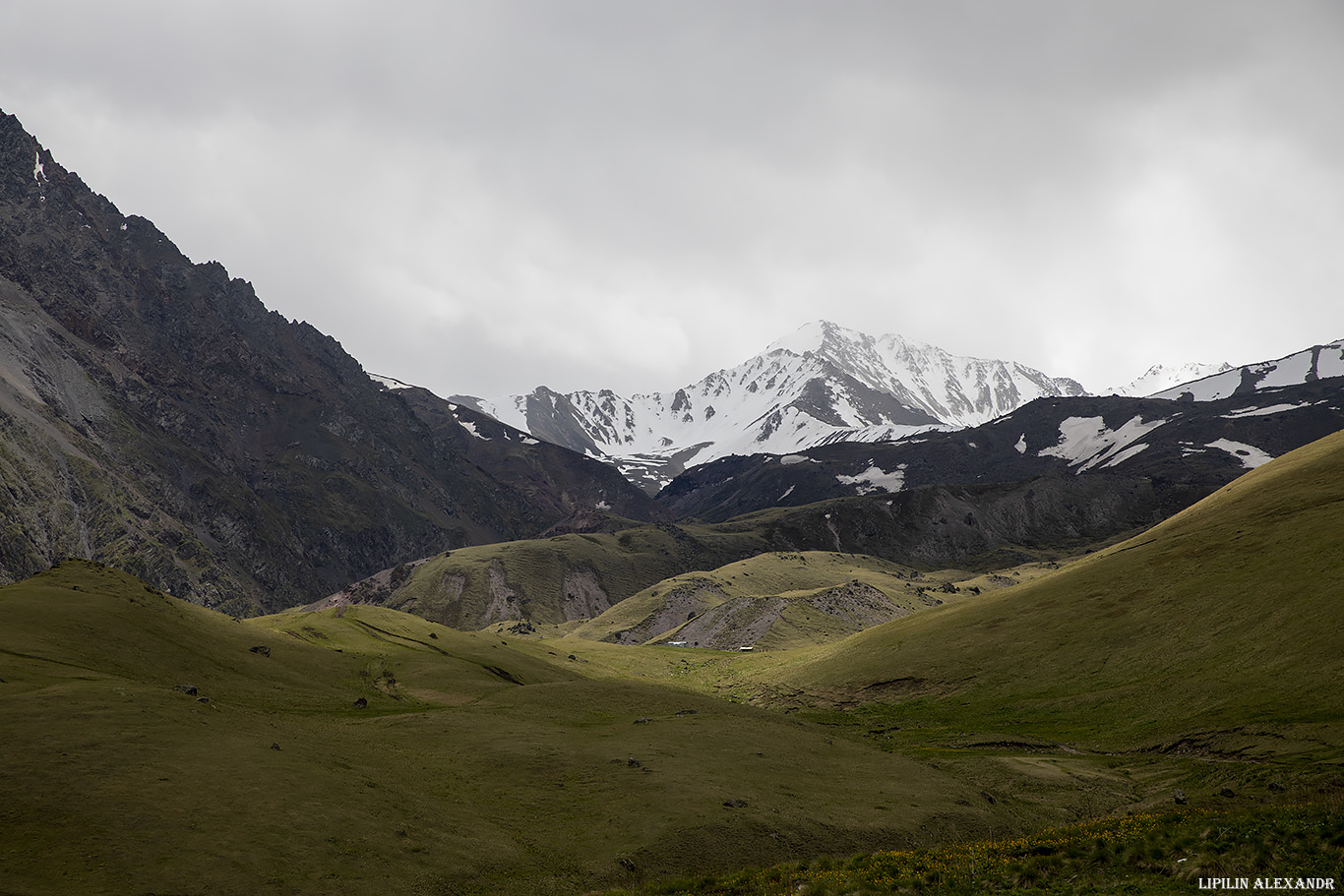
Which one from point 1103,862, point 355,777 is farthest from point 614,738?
point 1103,862

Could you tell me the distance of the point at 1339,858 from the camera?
24734 millimetres

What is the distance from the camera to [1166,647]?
242 feet

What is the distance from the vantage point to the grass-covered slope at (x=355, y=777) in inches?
1248

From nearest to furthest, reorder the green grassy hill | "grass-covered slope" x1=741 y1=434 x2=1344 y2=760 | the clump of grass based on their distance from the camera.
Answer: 1. the clump of grass
2. the green grassy hill
3. "grass-covered slope" x1=741 y1=434 x2=1344 y2=760

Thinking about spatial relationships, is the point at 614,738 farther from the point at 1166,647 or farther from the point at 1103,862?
the point at 1166,647

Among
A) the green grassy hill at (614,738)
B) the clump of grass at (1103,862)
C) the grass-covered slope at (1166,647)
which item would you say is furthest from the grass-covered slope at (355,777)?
the grass-covered slope at (1166,647)

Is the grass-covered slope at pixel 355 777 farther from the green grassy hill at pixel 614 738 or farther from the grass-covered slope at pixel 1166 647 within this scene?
the grass-covered slope at pixel 1166 647

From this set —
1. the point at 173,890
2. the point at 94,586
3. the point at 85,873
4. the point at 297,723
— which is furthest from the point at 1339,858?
the point at 94,586

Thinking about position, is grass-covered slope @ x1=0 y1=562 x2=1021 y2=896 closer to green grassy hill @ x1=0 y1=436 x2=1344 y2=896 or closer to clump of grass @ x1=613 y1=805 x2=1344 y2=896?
green grassy hill @ x1=0 y1=436 x2=1344 y2=896

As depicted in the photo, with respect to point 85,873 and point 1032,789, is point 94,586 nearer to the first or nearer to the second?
point 85,873

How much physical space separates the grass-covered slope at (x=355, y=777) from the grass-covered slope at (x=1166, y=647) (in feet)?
Result: 65.5

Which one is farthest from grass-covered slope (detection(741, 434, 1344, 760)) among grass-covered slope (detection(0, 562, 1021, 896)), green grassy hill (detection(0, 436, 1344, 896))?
grass-covered slope (detection(0, 562, 1021, 896))

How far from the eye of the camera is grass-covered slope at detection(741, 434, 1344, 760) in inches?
2267

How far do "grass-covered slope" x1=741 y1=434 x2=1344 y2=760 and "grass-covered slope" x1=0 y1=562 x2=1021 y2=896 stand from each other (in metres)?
20.0
